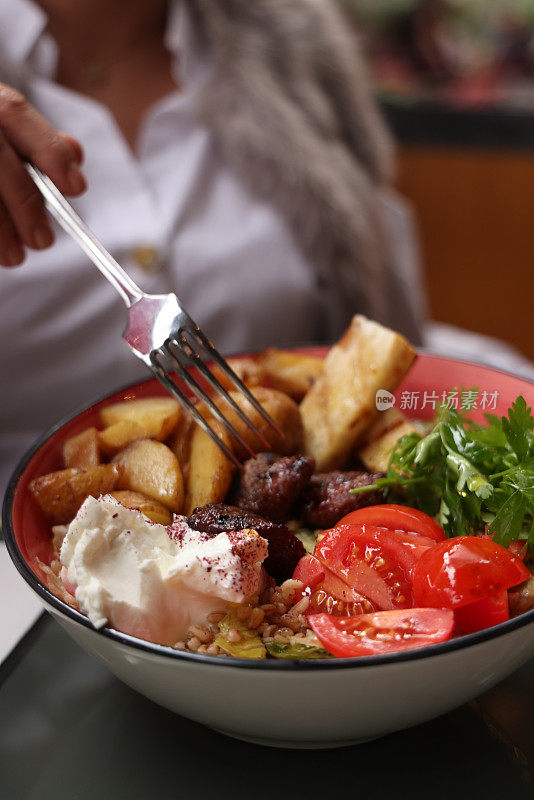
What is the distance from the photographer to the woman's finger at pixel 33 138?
104cm

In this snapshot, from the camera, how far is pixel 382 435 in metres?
1.07

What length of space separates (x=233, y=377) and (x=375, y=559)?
32 cm

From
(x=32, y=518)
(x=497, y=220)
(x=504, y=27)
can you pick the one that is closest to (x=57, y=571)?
(x=32, y=518)

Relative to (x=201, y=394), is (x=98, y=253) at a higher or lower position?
higher

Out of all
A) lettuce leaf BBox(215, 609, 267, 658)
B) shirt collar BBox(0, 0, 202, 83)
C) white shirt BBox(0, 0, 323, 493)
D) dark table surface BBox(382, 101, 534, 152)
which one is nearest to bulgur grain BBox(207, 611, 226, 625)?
lettuce leaf BBox(215, 609, 267, 658)

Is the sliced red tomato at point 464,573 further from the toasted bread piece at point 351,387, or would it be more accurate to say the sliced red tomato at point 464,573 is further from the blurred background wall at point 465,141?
the blurred background wall at point 465,141

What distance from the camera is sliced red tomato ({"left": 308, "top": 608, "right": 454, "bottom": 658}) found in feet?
2.30

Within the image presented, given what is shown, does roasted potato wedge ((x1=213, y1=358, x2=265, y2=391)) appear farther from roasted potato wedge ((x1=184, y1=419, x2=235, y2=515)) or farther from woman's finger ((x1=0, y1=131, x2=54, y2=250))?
woman's finger ((x1=0, y1=131, x2=54, y2=250))

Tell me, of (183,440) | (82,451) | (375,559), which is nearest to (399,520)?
(375,559)

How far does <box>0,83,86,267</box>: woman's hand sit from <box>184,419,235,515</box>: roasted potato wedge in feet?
1.23

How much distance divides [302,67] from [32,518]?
1.49 m

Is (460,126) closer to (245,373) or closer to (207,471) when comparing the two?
(245,373)

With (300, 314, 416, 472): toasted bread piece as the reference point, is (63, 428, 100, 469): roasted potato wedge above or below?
above

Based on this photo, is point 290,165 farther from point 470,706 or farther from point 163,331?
point 470,706
